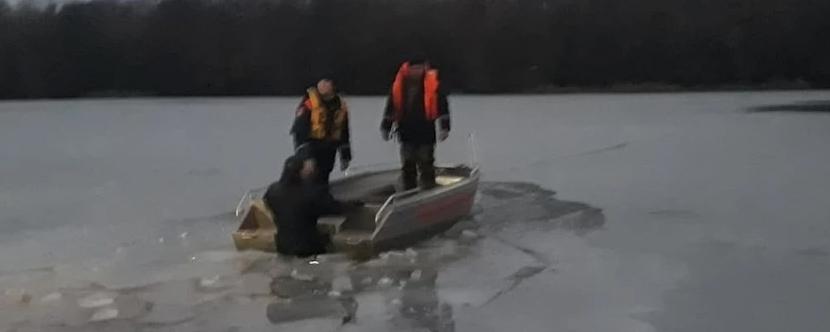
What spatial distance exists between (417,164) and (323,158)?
3.43 ft

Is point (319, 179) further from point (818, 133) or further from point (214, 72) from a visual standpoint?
point (214, 72)

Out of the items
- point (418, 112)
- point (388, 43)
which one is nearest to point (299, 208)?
point (418, 112)

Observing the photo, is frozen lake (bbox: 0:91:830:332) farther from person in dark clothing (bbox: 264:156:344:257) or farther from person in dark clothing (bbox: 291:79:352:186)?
person in dark clothing (bbox: 291:79:352:186)

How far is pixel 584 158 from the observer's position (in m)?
13.9

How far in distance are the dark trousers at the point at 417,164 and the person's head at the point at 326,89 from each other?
103cm

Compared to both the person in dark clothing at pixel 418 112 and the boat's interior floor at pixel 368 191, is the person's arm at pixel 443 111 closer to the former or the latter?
the person in dark clothing at pixel 418 112

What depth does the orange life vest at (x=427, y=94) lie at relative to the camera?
846cm

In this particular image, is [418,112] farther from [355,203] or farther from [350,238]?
[350,238]

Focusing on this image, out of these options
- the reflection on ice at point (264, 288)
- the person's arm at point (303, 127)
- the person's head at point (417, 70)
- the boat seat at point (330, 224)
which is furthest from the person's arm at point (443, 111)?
the boat seat at point (330, 224)

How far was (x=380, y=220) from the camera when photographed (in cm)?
748

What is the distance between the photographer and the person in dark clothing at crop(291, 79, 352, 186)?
25.7 feet

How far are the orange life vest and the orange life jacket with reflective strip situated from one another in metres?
0.74

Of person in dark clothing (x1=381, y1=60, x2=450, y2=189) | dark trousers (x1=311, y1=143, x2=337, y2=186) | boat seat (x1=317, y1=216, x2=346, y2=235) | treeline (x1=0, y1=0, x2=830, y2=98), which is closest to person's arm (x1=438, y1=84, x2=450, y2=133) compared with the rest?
person in dark clothing (x1=381, y1=60, x2=450, y2=189)

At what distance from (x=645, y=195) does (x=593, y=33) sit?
28.2m
